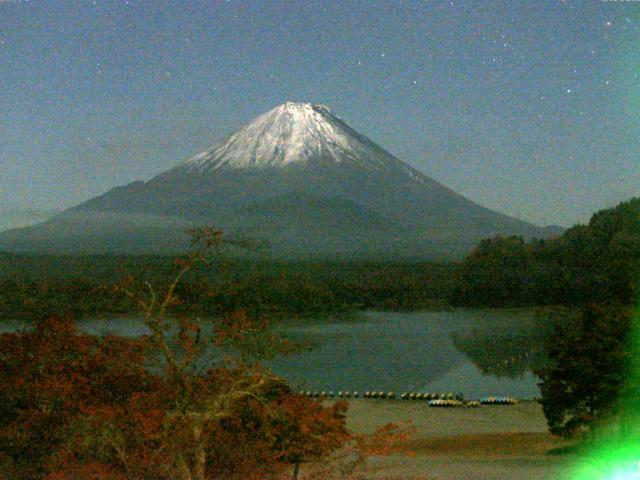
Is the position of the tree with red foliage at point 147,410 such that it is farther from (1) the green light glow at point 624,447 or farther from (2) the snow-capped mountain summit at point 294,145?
(2) the snow-capped mountain summit at point 294,145

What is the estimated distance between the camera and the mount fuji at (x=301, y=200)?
107875 mm

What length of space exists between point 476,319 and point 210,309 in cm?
1761

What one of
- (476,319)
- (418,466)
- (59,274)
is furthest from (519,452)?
(59,274)

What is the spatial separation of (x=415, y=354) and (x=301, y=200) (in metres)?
82.2

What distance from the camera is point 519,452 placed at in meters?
13.4

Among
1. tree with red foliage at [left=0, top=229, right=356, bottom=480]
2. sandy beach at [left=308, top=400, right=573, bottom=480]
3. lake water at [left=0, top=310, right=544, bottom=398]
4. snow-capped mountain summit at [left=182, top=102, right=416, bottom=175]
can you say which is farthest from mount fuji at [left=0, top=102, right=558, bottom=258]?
tree with red foliage at [left=0, top=229, right=356, bottom=480]

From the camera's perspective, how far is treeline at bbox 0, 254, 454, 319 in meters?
47.7

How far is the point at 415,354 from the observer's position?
36219mm

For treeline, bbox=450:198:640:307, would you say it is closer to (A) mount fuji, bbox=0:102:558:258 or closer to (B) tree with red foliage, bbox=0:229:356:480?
(A) mount fuji, bbox=0:102:558:258

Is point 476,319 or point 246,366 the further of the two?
point 476,319

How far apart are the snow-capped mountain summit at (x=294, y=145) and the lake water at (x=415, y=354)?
61268 millimetres

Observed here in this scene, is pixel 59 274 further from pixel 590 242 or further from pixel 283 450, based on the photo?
pixel 283 450

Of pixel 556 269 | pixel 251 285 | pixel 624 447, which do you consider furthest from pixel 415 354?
pixel 556 269

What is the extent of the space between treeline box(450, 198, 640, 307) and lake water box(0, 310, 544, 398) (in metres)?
4.86
